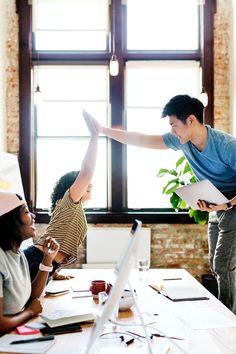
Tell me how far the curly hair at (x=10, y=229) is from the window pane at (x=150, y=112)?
292 cm

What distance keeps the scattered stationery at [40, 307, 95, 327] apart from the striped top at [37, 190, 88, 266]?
2.65 ft

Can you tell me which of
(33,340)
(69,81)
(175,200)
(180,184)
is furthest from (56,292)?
(69,81)

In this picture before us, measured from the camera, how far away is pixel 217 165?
106 inches

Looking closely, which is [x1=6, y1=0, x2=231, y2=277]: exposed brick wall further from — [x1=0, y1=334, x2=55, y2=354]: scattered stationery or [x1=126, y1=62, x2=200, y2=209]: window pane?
[x1=0, y1=334, x2=55, y2=354]: scattered stationery

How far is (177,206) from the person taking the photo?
431cm

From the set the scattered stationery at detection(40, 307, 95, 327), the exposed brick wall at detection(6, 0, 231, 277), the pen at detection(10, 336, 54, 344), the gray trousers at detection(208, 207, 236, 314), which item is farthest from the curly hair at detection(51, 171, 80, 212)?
the exposed brick wall at detection(6, 0, 231, 277)

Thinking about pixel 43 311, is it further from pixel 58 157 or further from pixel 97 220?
pixel 58 157

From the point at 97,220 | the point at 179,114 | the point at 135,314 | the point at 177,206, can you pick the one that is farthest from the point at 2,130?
the point at 135,314

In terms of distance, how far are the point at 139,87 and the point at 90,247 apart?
1893 mm

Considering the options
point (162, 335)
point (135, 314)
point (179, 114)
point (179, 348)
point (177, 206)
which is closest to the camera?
point (179, 348)

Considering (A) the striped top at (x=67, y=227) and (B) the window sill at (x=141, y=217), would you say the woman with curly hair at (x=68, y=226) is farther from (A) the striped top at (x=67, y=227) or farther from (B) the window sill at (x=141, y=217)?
(B) the window sill at (x=141, y=217)

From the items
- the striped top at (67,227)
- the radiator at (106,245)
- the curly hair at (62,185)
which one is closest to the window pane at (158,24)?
the radiator at (106,245)

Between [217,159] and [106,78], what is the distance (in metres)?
2.54

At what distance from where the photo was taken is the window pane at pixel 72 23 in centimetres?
483
